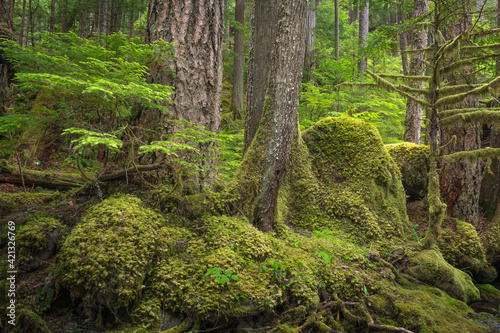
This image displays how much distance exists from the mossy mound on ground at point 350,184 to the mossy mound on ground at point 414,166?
91 cm

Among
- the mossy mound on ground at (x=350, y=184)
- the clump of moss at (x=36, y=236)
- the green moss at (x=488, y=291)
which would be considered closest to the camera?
the clump of moss at (x=36, y=236)

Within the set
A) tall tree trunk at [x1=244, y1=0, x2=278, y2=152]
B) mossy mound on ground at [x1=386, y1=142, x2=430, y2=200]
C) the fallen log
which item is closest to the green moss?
mossy mound on ground at [x1=386, y1=142, x2=430, y2=200]

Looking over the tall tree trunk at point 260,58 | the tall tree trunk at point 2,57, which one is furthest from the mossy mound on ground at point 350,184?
the tall tree trunk at point 2,57

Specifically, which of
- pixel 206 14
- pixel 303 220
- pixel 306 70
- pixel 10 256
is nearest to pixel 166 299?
pixel 10 256

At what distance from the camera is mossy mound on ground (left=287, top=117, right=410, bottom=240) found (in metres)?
4.79

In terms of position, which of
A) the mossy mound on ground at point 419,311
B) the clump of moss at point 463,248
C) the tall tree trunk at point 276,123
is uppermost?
the tall tree trunk at point 276,123

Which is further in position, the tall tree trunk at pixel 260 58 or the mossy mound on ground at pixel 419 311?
the tall tree trunk at pixel 260 58

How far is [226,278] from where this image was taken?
2.77 m

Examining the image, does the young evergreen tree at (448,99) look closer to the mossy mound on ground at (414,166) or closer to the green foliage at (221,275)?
the mossy mound on ground at (414,166)

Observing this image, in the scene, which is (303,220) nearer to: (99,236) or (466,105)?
(99,236)

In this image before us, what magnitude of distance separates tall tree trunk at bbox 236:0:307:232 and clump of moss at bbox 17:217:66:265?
218 cm

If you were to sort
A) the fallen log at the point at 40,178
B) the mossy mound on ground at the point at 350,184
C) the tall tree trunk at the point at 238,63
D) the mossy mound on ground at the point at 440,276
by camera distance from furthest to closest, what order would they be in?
the tall tree trunk at the point at 238,63, the mossy mound on ground at the point at 350,184, the fallen log at the point at 40,178, the mossy mound on ground at the point at 440,276

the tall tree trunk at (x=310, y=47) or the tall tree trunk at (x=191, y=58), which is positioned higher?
the tall tree trunk at (x=310, y=47)

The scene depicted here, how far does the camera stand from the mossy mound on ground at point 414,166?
6121 mm
